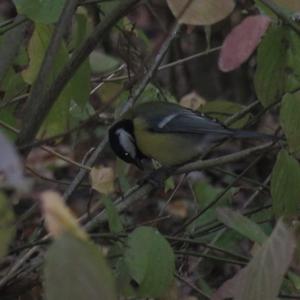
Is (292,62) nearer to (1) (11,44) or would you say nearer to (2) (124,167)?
(1) (11,44)

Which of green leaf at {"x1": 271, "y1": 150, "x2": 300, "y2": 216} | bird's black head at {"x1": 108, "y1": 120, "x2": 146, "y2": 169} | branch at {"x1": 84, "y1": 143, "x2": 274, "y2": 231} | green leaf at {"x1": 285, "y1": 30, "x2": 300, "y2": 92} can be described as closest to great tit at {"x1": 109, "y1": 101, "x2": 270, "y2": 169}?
bird's black head at {"x1": 108, "y1": 120, "x2": 146, "y2": 169}

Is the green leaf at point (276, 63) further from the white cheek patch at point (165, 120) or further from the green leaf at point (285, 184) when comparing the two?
the white cheek patch at point (165, 120)

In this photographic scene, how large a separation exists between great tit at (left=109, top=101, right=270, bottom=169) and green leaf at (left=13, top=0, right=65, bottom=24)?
38.5 inches

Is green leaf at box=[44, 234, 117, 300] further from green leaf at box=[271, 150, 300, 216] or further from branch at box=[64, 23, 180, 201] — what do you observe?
branch at box=[64, 23, 180, 201]

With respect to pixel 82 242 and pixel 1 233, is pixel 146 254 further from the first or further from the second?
pixel 82 242

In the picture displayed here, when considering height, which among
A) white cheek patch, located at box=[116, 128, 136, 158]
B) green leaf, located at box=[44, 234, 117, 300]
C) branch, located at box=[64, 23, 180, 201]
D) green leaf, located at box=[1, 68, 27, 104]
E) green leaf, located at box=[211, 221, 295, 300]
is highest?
green leaf, located at box=[44, 234, 117, 300]

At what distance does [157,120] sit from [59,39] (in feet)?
4.86

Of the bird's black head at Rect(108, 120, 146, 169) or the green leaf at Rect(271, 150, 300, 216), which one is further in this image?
the bird's black head at Rect(108, 120, 146, 169)

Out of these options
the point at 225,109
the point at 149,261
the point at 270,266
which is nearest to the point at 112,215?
the point at 149,261

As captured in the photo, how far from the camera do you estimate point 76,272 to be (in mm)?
786

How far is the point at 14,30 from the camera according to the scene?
1.82 metres

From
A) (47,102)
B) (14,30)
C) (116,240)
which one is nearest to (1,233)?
(47,102)

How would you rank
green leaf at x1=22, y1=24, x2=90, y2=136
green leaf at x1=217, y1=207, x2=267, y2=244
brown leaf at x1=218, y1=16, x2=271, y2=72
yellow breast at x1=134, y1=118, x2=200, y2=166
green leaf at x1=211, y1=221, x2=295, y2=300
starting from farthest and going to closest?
yellow breast at x1=134, y1=118, x2=200, y2=166 < green leaf at x1=22, y1=24, x2=90, y2=136 < green leaf at x1=217, y1=207, x2=267, y2=244 < brown leaf at x1=218, y1=16, x2=271, y2=72 < green leaf at x1=211, y1=221, x2=295, y2=300

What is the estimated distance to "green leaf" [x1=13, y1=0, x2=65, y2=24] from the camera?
154 cm
